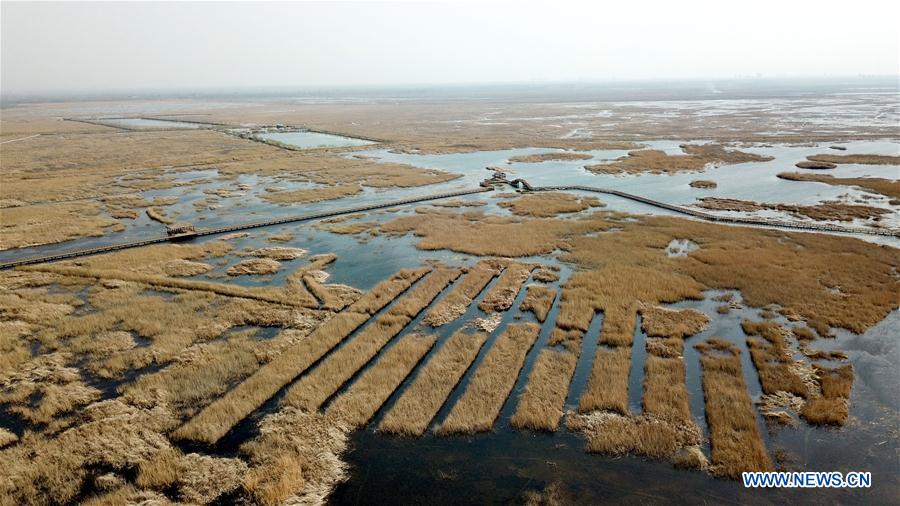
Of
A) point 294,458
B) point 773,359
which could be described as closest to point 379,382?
point 294,458

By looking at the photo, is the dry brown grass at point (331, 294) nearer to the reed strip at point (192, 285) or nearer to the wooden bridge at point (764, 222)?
the reed strip at point (192, 285)

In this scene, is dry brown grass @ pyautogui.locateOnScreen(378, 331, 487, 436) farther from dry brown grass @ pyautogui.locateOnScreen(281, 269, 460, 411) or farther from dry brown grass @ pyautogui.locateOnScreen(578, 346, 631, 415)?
dry brown grass @ pyautogui.locateOnScreen(578, 346, 631, 415)

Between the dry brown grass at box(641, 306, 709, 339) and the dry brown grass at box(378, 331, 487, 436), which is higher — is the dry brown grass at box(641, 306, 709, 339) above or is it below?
above

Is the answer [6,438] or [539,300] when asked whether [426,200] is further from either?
[6,438]

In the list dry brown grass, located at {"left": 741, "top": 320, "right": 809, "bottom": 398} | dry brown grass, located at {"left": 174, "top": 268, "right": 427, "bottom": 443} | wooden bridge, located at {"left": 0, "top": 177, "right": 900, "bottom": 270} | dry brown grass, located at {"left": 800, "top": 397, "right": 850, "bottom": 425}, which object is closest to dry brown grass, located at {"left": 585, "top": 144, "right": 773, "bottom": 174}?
wooden bridge, located at {"left": 0, "top": 177, "right": 900, "bottom": 270}

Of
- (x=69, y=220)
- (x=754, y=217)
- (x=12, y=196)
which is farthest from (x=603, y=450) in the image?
(x=12, y=196)

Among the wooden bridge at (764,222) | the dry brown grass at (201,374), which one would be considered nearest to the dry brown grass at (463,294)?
the dry brown grass at (201,374)
